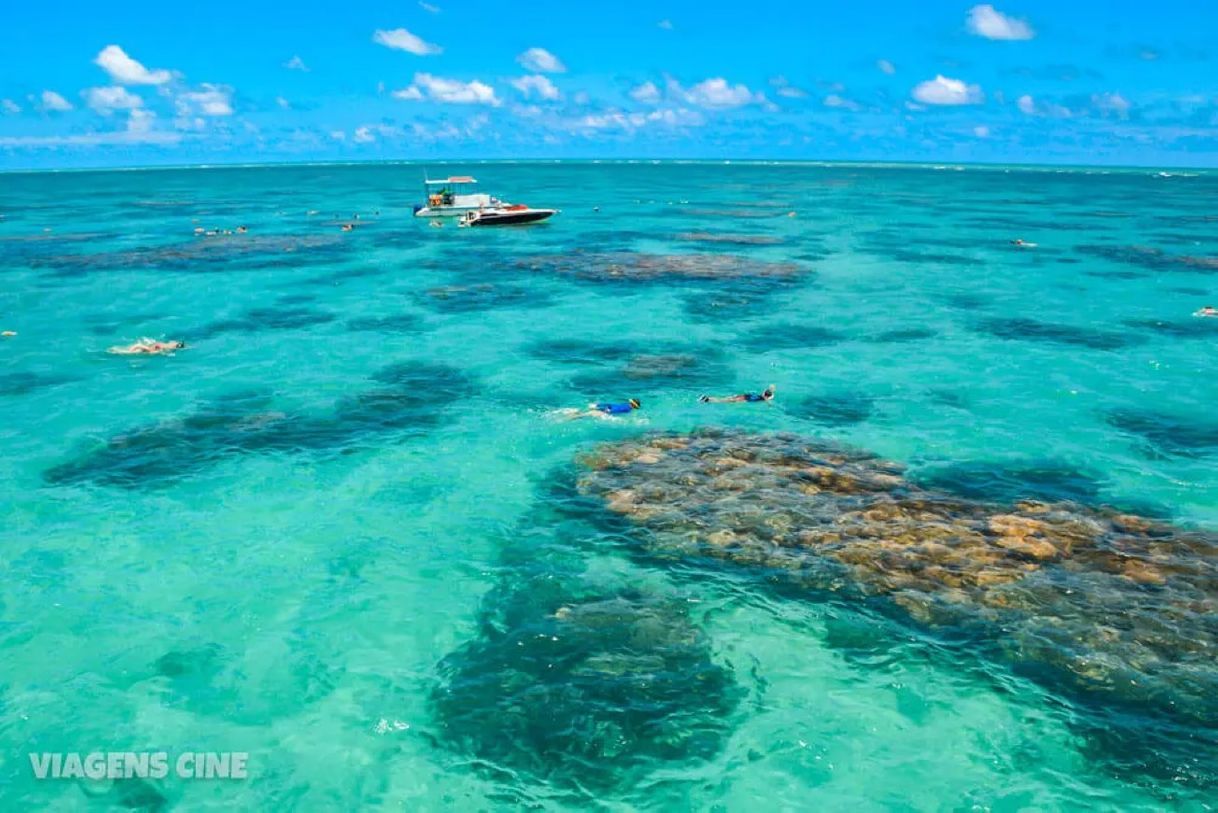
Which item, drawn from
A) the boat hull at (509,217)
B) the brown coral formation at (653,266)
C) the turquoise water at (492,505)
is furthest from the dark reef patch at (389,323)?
the boat hull at (509,217)

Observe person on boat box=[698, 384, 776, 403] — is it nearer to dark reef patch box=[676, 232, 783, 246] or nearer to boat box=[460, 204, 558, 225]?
dark reef patch box=[676, 232, 783, 246]

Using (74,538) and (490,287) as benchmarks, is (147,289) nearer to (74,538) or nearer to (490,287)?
(490,287)

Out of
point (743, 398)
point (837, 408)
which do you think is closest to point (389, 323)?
point (743, 398)

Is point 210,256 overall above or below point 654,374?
above

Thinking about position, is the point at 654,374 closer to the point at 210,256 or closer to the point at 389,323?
the point at 389,323

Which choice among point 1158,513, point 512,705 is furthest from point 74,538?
point 1158,513

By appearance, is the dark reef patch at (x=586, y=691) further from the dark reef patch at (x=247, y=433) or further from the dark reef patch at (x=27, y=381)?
the dark reef patch at (x=27, y=381)

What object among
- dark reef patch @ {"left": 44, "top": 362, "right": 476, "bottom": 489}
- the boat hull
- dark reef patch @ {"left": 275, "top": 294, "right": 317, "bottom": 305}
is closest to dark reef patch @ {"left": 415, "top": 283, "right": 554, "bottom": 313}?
dark reef patch @ {"left": 275, "top": 294, "right": 317, "bottom": 305}
